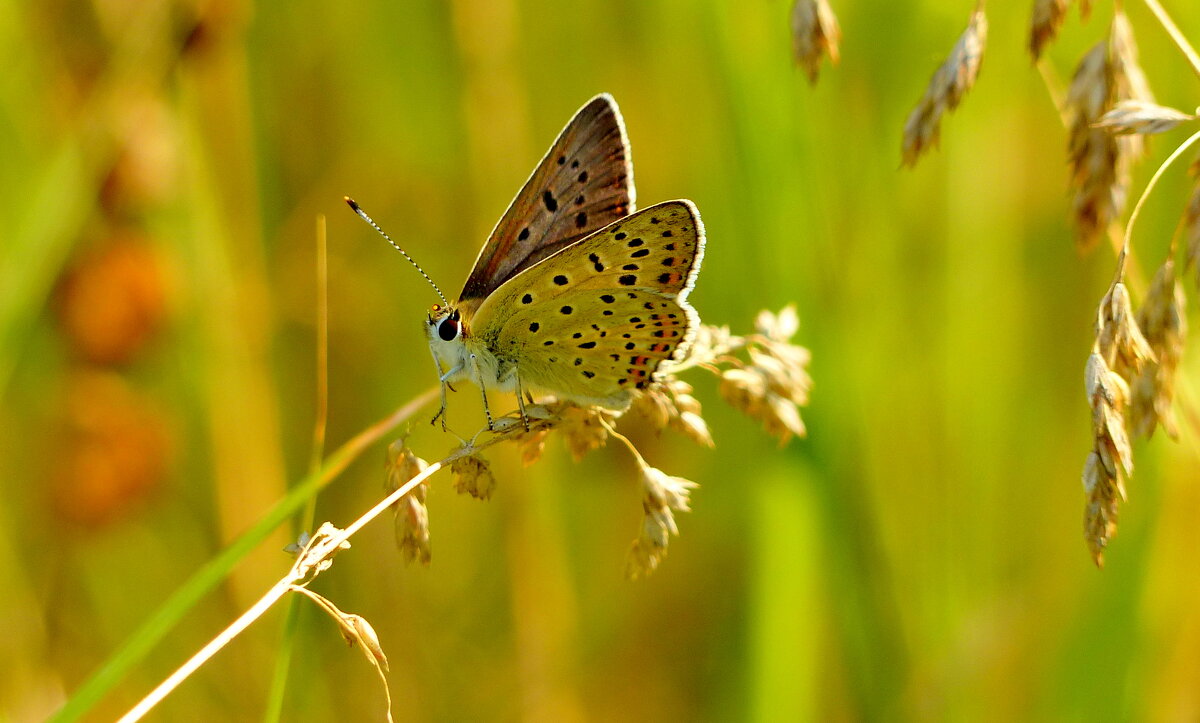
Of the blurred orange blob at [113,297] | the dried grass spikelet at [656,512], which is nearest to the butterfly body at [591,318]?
the dried grass spikelet at [656,512]

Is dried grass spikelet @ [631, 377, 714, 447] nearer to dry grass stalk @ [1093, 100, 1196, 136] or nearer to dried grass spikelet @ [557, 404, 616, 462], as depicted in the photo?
dried grass spikelet @ [557, 404, 616, 462]

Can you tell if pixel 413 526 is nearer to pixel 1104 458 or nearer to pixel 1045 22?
pixel 1104 458

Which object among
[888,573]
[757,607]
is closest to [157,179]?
[757,607]

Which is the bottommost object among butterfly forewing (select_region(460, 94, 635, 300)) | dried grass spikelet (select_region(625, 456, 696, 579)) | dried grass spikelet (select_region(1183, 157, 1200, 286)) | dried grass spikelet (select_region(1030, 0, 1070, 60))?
dried grass spikelet (select_region(625, 456, 696, 579))

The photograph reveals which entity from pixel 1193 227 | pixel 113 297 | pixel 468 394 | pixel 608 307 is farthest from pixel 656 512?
pixel 113 297

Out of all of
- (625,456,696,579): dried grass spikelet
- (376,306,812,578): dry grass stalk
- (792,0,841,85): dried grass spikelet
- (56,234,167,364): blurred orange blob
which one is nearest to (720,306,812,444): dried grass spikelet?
(376,306,812,578): dry grass stalk

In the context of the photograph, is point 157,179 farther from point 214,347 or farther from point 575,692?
point 575,692

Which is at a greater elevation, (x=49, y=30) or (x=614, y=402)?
(x=49, y=30)
